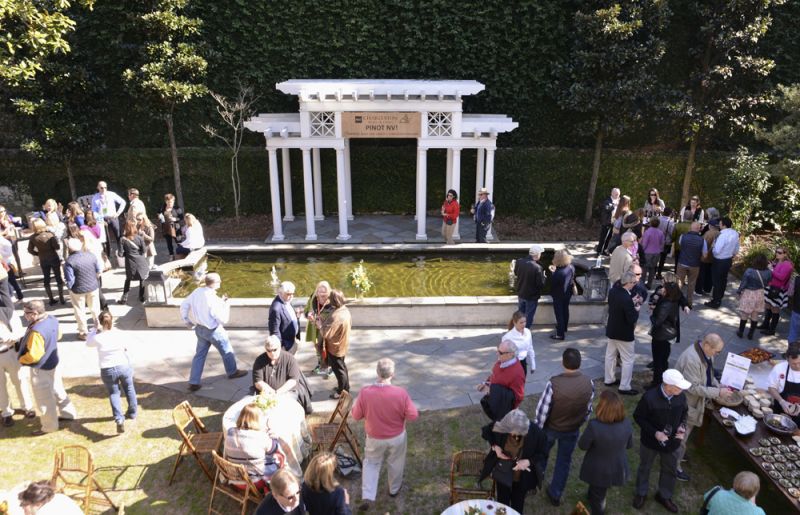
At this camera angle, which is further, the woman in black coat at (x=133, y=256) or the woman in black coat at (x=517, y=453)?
the woman in black coat at (x=133, y=256)

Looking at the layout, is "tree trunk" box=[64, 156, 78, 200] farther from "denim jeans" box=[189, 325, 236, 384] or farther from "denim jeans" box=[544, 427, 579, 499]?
"denim jeans" box=[544, 427, 579, 499]

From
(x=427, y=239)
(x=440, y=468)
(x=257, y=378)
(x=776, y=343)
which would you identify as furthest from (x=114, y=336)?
(x=776, y=343)

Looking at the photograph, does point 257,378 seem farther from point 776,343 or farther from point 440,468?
point 776,343

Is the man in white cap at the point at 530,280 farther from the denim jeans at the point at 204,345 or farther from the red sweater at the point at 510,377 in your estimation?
the denim jeans at the point at 204,345

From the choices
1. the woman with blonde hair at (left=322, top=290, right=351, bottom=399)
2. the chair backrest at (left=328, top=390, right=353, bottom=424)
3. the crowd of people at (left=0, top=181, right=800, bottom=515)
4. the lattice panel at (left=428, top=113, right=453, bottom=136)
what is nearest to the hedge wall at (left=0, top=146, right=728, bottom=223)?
the lattice panel at (left=428, top=113, right=453, bottom=136)

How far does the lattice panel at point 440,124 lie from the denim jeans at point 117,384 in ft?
32.2

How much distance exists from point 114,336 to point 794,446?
815 cm

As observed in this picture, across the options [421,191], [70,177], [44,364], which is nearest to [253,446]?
[44,364]

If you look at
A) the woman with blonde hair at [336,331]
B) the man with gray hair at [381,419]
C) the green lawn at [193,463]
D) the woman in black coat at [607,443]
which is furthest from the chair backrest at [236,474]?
the woman in black coat at [607,443]

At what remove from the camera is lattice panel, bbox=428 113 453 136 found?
15.3m

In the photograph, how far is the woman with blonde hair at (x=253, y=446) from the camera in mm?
6141

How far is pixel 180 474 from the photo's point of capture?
7.30 meters

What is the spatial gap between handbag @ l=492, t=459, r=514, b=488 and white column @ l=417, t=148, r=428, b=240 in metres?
10.5

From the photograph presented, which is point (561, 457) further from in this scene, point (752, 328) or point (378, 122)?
point (378, 122)
